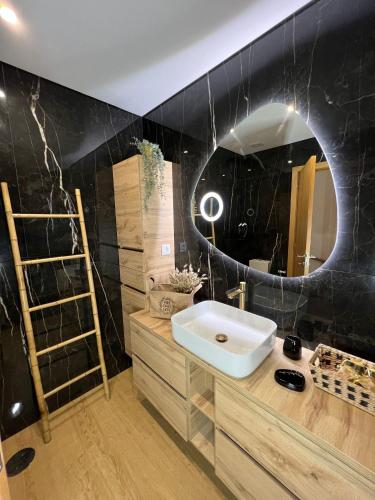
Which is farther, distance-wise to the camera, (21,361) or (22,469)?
(21,361)

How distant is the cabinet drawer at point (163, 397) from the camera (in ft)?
4.12

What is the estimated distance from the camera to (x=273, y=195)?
124 cm

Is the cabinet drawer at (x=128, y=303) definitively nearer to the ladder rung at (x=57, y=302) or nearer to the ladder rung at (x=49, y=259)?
the ladder rung at (x=57, y=302)

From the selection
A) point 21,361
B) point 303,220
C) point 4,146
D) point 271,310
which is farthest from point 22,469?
point 303,220

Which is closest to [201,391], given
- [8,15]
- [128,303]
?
[128,303]

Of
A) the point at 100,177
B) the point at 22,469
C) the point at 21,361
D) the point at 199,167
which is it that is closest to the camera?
the point at 22,469

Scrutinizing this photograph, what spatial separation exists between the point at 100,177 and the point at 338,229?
1.73 meters

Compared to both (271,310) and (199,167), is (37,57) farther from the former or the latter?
(271,310)

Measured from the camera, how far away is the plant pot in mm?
1457

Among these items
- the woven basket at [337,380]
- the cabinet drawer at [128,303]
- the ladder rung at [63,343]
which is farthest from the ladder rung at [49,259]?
the woven basket at [337,380]

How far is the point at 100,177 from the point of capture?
5.82 feet

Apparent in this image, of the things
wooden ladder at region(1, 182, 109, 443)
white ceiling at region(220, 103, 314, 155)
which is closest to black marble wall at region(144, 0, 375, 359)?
white ceiling at region(220, 103, 314, 155)

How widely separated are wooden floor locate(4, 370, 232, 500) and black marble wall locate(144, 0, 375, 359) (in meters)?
1.02

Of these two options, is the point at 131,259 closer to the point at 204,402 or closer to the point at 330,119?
the point at 204,402
